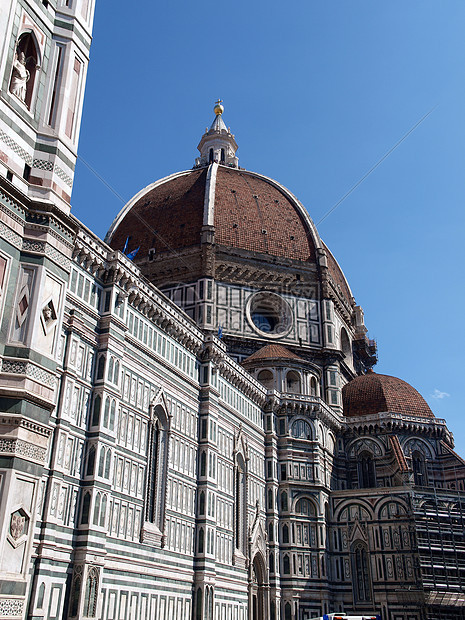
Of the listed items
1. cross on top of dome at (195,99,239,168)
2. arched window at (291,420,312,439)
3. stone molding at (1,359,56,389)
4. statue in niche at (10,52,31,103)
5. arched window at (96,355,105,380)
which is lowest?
stone molding at (1,359,56,389)

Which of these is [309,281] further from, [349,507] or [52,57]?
[52,57]

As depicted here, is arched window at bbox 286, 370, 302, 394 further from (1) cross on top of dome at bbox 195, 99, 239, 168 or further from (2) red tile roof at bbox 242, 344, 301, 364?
(1) cross on top of dome at bbox 195, 99, 239, 168

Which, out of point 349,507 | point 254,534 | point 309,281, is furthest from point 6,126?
point 309,281

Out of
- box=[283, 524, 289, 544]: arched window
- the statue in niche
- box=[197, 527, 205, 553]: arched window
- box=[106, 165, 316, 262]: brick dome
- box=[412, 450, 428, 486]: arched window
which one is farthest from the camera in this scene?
box=[106, 165, 316, 262]: brick dome

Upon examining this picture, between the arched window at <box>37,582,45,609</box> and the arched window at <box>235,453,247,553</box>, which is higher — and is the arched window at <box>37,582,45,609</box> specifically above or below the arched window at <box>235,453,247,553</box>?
below

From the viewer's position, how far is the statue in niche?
9.80m

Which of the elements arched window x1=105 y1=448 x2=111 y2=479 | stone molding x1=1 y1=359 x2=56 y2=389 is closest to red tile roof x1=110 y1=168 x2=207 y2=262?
arched window x1=105 y1=448 x2=111 y2=479

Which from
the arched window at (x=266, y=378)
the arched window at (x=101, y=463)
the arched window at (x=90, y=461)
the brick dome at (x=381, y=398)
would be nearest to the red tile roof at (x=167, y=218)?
the arched window at (x=266, y=378)

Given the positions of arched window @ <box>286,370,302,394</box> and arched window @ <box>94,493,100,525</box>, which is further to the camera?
arched window @ <box>286,370,302,394</box>

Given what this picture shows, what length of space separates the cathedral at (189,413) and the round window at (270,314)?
149 millimetres

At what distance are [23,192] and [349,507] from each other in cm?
3221

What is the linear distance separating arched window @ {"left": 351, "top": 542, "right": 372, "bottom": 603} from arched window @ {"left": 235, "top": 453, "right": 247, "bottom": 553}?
767 centimetres

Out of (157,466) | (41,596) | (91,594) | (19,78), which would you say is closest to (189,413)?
(157,466)

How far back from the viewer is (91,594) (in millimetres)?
20156
